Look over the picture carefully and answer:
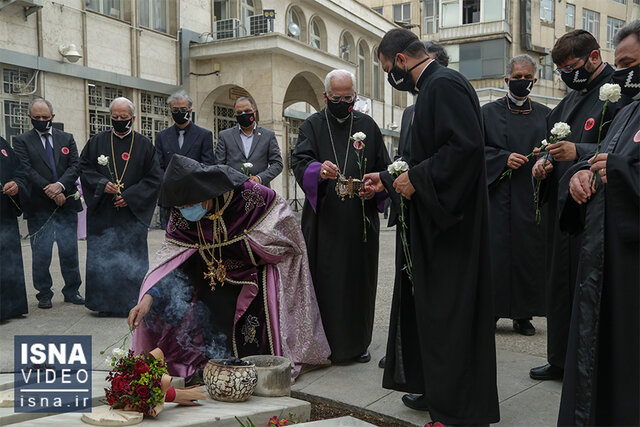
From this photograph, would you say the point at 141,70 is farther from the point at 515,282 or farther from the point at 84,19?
the point at 515,282

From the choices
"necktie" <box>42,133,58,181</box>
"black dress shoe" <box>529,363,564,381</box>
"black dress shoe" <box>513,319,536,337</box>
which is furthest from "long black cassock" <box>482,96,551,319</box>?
"necktie" <box>42,133,58,181</box>

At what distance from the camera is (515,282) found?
516 cm

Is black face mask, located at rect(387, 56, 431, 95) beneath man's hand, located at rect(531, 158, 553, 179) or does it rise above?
above

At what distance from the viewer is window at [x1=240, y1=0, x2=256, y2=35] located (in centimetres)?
1793

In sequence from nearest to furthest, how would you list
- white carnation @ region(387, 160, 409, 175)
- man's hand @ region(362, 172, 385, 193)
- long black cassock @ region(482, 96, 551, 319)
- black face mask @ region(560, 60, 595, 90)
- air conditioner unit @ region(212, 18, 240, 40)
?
white carnation @ region(387, 160, 409, 175) < man's hand @ region(362, 172, 385, 193) < black face mask @ region(560, 60, 595, 90) < long black cassock @ region(482, 96, 551, 319) < air conditioner unit @ region(212, 18, 240, 40)

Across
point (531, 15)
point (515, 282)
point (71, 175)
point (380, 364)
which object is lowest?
point (380, 364)

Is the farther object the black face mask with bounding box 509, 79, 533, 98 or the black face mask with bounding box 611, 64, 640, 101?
the black face mask with bounding box 509, 79, 533, 98

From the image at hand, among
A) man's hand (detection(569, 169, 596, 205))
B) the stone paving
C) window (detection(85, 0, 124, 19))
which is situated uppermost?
window (detection(85, 0, 124, 19))

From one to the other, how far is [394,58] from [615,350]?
1.90 meters

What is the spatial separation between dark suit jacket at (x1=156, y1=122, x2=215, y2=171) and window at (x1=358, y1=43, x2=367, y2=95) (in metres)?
19.0

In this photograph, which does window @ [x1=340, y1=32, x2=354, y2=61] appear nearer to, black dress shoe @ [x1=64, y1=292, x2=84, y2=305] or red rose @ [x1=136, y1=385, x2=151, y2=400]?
black dress shoe @ [x1=64, y1=292, x2=84, y2=305]

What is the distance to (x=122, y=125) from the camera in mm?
6117

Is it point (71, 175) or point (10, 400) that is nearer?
point (10, 400)

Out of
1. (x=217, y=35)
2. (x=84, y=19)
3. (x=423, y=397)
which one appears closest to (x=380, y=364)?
(x=423, y=397)
